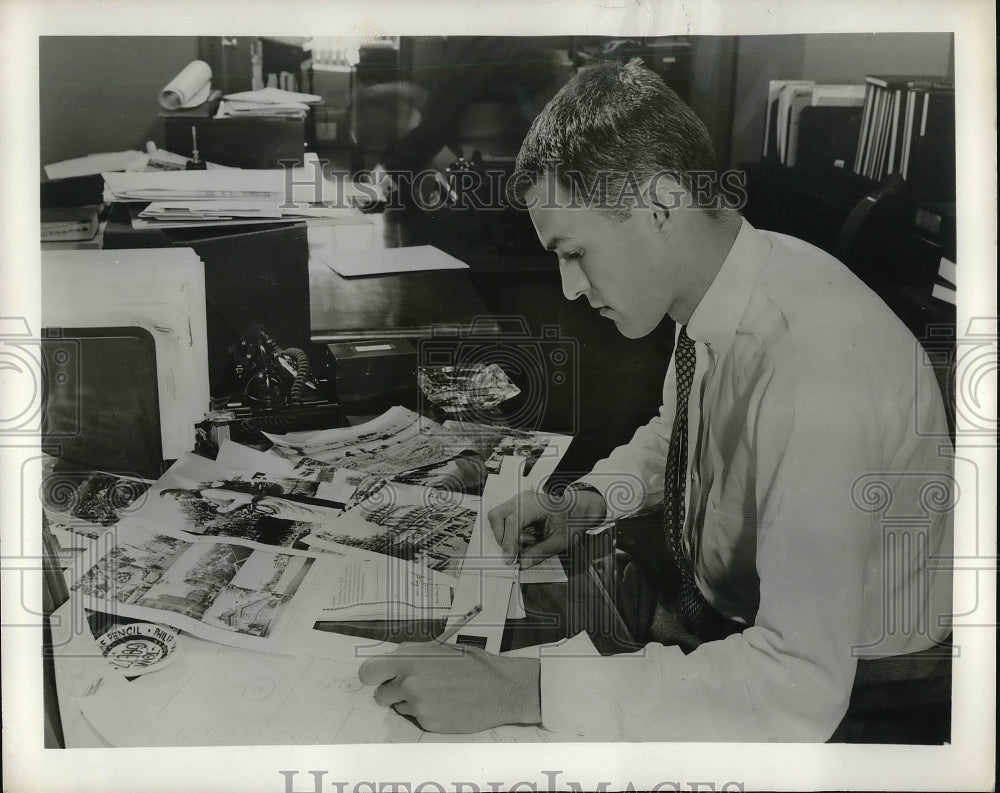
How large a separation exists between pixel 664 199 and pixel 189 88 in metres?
0.75

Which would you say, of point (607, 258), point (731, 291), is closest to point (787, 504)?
point (731, 291)

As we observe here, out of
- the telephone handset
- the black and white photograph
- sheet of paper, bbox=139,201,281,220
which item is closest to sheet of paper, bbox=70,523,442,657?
the black and white photograph

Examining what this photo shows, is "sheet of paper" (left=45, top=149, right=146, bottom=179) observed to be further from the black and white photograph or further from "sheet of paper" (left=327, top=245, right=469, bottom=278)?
"sheet of paper" (left=327, top=245, right=469, bottom=278)

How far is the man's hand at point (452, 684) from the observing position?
1.43 metres

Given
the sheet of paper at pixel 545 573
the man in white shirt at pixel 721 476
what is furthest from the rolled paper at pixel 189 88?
the sheet of paper at pixel 545 573

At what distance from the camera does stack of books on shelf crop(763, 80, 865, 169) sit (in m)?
1.40

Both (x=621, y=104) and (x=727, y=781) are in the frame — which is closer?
(x=621, y=104)

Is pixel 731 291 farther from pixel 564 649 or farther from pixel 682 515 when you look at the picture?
pixel 564 649

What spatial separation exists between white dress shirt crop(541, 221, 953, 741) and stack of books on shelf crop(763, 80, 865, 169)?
13 cm

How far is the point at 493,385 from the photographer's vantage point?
1.44m

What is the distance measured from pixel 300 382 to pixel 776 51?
2.98ft

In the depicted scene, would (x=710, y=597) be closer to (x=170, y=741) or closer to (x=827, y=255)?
(x=827, y=255)

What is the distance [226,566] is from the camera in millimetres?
1435

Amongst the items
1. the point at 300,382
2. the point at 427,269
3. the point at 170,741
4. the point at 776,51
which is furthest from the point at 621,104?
the point at 170,741
